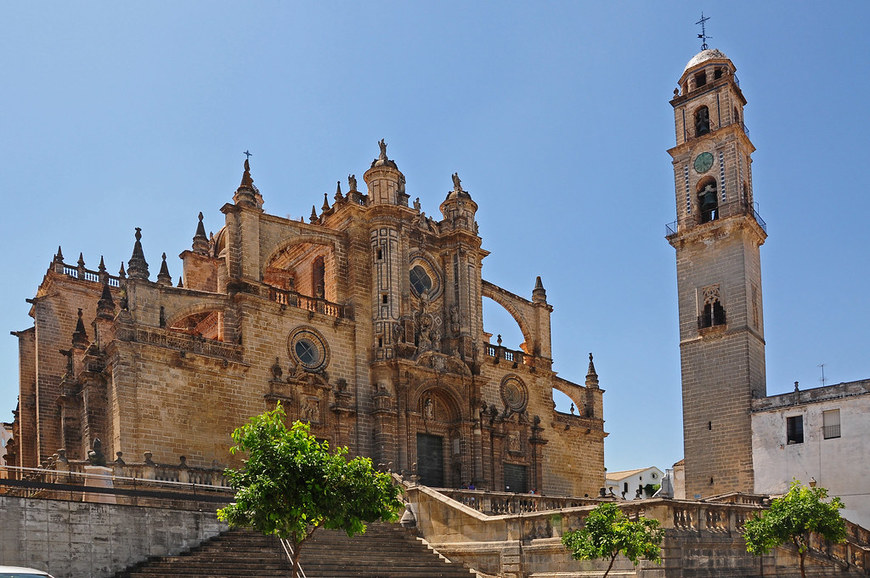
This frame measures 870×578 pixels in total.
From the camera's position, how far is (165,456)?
26.1 meters

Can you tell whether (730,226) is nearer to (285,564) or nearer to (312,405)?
(312,405)

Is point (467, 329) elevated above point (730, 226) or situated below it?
below

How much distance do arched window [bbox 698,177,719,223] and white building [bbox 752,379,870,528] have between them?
8.13m

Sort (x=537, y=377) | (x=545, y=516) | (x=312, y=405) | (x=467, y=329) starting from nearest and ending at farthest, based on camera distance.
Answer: (x=545, y=516) → (x=312, y=405) → (x=467, y=329) → (x=537, y=377)

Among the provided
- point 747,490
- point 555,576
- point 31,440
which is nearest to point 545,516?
point 555,576

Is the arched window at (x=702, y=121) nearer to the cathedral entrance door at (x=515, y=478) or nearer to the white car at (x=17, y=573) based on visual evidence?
the cathedral entrance door at (x=515, y=478)

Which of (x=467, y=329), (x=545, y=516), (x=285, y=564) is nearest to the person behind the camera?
(x=285, y=564)

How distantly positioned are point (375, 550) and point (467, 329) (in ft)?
48.1

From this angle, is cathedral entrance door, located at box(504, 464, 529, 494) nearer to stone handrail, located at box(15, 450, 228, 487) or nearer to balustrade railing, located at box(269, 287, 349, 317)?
balustrade railing, located at box(269, 287, 349, 317)

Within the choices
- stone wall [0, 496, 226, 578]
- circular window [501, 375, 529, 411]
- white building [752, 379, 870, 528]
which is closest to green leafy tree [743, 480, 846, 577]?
stone wall [0, 496, 226, 578]

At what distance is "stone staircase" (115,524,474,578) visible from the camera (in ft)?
58.3

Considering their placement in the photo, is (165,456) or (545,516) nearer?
(545,516)

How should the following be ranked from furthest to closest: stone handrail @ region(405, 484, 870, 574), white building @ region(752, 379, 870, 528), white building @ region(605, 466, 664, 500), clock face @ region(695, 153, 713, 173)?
white building @ region(605, 466, 664, 500), clock face @ region(695, 153, 713, 173), white building @ region(752, 379, 870, 528), stone handrail @ region(405, 484, 870, 574)

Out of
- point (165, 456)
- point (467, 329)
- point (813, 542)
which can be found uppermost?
point (467, 329)
